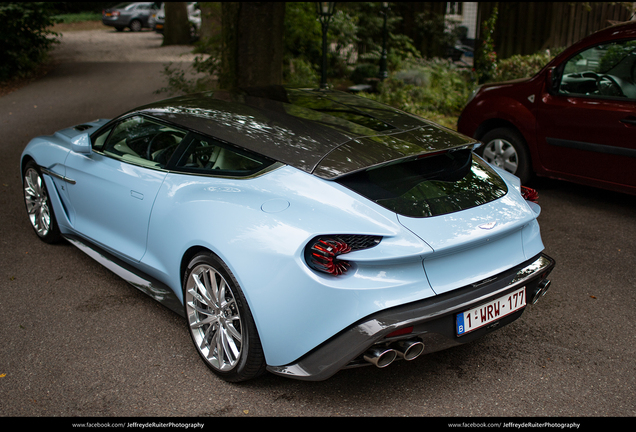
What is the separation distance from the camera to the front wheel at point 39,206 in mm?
4645

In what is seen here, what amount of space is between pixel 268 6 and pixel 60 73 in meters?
8.81

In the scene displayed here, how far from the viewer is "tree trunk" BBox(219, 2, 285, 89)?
300 inches

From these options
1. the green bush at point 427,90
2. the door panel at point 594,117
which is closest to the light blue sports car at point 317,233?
the door panel at point 594,117

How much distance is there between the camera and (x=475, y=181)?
3086 millimetres

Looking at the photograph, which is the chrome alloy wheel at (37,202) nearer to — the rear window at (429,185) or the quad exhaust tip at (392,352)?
the rear window at (429,185)

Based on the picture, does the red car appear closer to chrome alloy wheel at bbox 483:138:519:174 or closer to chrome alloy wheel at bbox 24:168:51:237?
chrome alloy wheel at bbox 483:138:519:174

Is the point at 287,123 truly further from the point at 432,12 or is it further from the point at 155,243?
the point at 432,12

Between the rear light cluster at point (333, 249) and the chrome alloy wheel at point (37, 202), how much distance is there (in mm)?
3087

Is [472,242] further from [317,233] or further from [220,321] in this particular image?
[220,321]

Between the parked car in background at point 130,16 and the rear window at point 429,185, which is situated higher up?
the parked car in background at point 130,16

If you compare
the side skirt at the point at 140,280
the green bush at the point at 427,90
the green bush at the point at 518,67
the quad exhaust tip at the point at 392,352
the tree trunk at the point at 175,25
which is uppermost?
the tree trunk at the point at 175,25

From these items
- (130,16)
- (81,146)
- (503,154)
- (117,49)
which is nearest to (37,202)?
(81,146)

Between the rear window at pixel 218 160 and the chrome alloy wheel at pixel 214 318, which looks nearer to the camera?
the chrome alloy wheel at pixel 214 318

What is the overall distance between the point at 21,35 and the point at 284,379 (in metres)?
13.0
